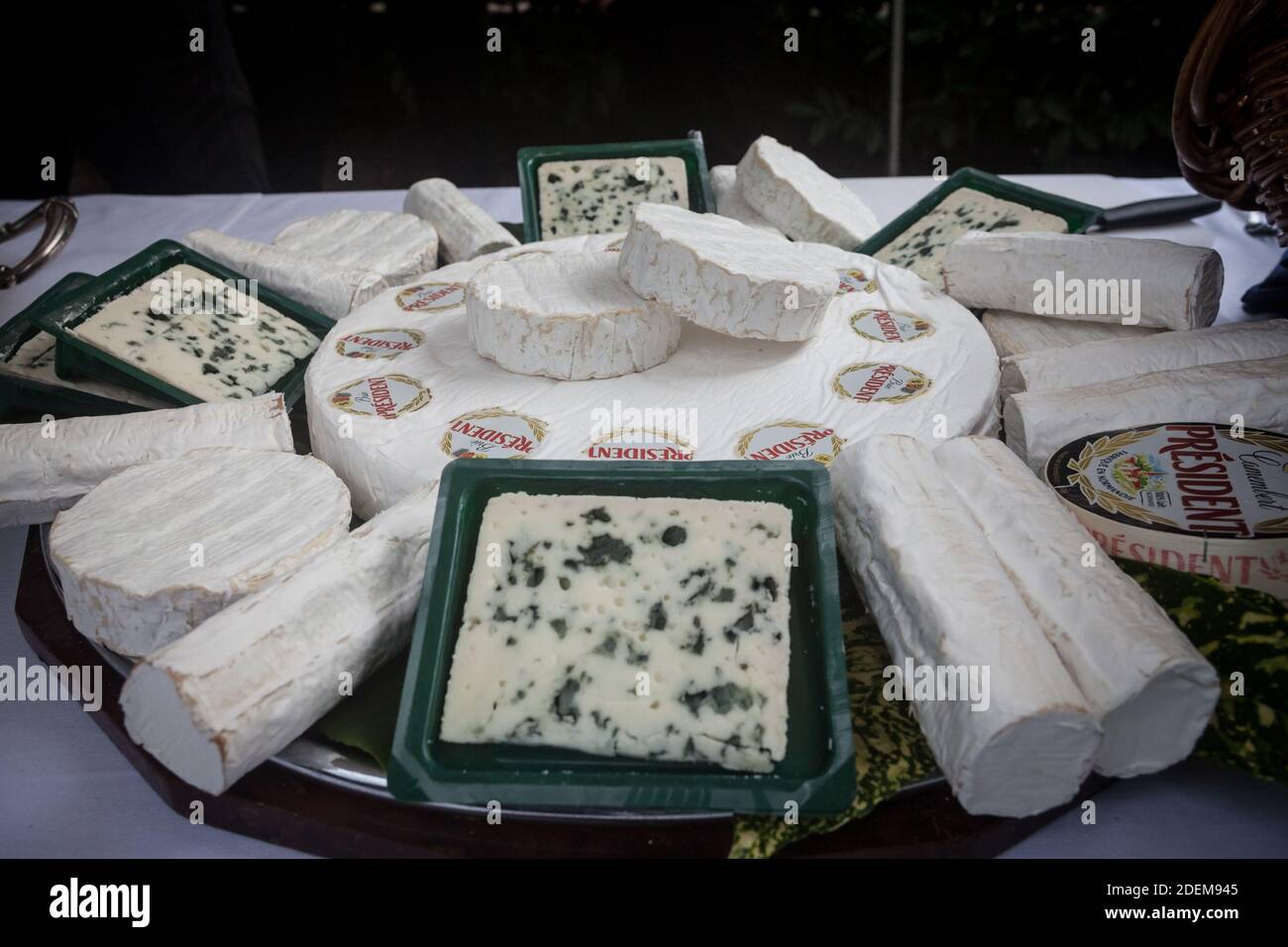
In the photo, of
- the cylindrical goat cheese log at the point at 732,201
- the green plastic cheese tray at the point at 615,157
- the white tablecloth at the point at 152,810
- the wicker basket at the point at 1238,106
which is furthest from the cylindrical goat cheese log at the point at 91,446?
the wicker basket at the point at 1238,106

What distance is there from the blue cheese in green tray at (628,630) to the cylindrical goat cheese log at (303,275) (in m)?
1.35

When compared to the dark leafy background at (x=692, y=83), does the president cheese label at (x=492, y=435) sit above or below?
below

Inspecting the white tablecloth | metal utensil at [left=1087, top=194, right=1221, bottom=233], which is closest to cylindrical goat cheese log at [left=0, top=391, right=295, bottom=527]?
the white tablecloth

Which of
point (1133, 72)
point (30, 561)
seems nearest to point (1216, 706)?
point (30, 561)

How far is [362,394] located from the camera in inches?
84.6

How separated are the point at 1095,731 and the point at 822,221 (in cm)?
192

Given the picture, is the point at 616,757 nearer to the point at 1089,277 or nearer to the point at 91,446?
the point at 91,446

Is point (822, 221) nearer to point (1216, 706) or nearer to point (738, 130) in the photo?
point (1216, 706)

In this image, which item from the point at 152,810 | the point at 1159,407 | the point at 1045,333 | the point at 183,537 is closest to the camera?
the point at 152,810

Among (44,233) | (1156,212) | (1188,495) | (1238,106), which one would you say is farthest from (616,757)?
(44,233)

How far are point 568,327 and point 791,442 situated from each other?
1.65 ft

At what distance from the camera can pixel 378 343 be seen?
7.77 feet

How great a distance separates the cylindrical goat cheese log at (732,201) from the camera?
3.05 m

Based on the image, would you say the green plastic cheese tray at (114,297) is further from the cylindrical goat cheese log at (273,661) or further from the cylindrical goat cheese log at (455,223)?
the cylindrical goat cheese log at (273,661)
